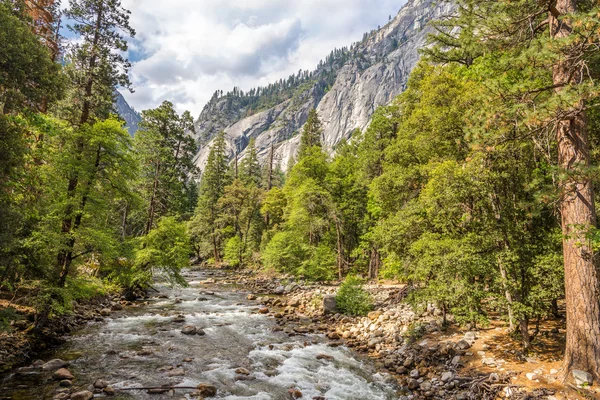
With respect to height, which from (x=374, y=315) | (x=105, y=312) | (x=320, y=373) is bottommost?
(x=320, y=373)

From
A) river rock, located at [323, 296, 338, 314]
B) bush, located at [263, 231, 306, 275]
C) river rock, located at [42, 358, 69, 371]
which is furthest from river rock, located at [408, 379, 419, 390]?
bush, located at [263, 231, 306, 275]

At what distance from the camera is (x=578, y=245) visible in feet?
20.2

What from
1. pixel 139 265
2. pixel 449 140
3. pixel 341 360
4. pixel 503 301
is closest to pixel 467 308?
pixel 503 301

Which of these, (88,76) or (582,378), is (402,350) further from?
(88,76)

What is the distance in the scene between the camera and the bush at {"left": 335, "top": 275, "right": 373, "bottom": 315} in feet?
51.9

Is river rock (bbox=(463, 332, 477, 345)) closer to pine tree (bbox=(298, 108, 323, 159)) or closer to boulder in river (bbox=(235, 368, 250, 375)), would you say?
boulder in river (bbox=(235, 368, 250, 375))

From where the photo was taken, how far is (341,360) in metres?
10.8

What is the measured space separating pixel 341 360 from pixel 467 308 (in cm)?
441

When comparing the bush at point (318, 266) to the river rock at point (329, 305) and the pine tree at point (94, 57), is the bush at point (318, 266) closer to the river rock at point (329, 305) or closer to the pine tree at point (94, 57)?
the river rock at point (329, 305)

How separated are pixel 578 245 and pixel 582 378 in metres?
2.64

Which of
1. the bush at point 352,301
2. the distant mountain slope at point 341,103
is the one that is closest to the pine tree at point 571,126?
the bush at point 352,301

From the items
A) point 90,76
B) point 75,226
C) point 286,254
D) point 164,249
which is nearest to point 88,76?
point 90,76

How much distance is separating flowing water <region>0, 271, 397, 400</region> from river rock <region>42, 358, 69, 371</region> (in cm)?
25

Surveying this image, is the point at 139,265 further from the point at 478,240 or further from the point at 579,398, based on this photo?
the point at 579,398
